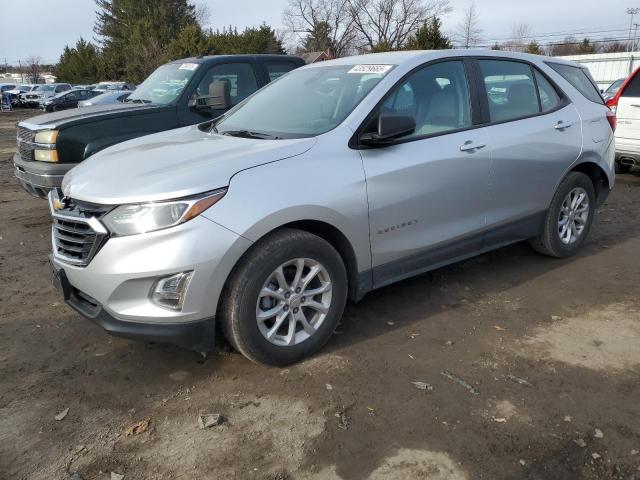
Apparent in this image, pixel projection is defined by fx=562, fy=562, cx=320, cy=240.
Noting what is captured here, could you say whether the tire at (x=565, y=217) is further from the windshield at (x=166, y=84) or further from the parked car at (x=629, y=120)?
the windshield at (x=166, y=84)

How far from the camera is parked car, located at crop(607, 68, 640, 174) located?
806 cm

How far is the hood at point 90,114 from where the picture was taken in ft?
19.5

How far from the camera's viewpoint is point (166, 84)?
713cm

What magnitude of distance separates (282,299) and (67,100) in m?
29.2

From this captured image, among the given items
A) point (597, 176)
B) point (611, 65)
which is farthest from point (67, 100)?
point (597, 176)

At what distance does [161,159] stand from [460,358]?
7.12 ft

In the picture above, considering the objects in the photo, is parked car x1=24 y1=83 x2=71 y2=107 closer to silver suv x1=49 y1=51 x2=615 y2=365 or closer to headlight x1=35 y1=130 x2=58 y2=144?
headlight x1=35 y1=130 x2=58 y2=144

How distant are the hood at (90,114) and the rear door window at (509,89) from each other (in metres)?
3.81

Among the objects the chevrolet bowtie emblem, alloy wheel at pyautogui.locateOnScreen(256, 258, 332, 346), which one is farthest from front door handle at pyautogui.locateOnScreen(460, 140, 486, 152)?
the chevrolet bowtie emblem

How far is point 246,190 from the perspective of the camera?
3023mm

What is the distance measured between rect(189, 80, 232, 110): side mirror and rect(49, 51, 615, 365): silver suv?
1947 mm

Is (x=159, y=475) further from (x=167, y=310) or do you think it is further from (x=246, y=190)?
(x=246, y=190)

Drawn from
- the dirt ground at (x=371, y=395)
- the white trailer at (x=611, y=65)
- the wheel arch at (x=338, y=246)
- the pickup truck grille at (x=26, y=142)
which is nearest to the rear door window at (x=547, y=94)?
the dirt ground at (x=371, y=395)

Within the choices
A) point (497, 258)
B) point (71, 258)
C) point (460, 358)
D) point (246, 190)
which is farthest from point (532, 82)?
point (71, 258)
